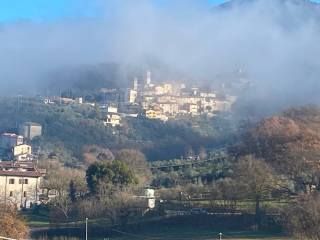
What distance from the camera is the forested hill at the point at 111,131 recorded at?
66.7m

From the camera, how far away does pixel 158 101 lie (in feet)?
338

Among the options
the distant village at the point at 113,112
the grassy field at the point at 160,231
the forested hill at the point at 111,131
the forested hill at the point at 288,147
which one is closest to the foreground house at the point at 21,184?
the distant village at the point at 113,112

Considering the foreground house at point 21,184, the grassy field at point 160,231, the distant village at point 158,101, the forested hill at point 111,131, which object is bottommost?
the grassy field at point 160,231

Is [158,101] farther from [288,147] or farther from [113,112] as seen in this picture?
[288,147]

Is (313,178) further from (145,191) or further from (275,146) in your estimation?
(145,191)

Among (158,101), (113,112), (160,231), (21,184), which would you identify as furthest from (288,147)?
(158,101)

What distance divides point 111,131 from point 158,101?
28508 mm

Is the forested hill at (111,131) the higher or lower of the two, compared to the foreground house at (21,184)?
higher

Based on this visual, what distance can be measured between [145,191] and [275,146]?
6.32 metres

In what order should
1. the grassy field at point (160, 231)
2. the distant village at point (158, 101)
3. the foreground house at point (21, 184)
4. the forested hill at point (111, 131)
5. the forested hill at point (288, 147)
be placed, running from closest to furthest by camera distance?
1. the grassy field at point (160, 231)
2. the forested hill at point (288, 147)
3. the foreground house at point (21, 184)
4. the forested hill at point (111, 131)
5. the distant village at point (158, 101)

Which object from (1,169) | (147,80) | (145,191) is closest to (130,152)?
(1,169)

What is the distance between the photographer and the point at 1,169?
45.8 m

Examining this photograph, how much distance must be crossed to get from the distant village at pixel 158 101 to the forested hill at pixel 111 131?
3.78 metres

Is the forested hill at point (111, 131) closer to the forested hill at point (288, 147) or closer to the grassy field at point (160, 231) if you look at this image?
the forested hill at point (288, 147)
